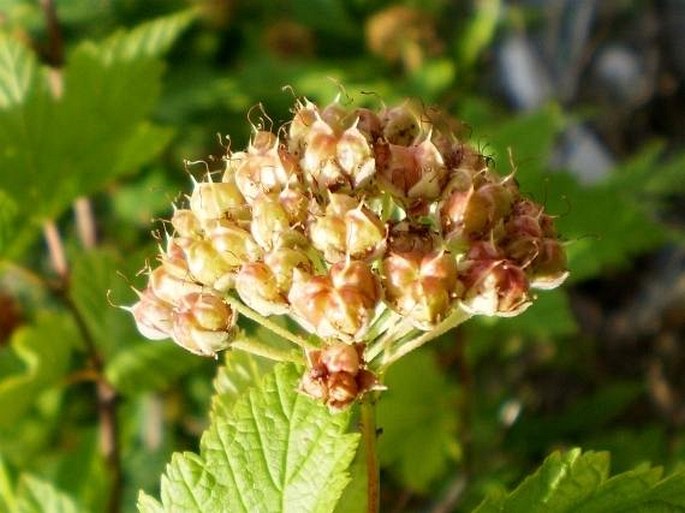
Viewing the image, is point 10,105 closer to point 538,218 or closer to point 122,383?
point 122,383

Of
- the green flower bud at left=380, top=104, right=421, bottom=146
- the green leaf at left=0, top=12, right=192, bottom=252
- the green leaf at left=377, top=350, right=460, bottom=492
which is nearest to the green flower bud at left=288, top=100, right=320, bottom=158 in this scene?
the green flower bud at left=380, top=104, right=421, bottom=146

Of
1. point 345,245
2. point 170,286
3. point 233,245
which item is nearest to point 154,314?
point 170,286

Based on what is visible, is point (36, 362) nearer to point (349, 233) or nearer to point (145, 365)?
point (145, 365)

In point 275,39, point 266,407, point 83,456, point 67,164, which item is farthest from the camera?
point 275,39

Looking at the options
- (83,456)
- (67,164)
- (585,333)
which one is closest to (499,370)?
(585,333)

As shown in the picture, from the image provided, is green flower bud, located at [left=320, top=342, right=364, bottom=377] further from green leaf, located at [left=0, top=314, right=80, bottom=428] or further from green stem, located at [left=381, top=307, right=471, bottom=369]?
green leaf, located at [left=0, top=314, right=80, bottom=428]

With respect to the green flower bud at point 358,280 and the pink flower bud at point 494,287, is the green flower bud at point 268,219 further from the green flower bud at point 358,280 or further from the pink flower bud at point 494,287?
the pink flower bud at point 494,287

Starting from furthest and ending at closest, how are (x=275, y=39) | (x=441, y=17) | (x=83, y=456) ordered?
(x=441, y=17)
(x=275, y=39)
(x=83, y=456)
